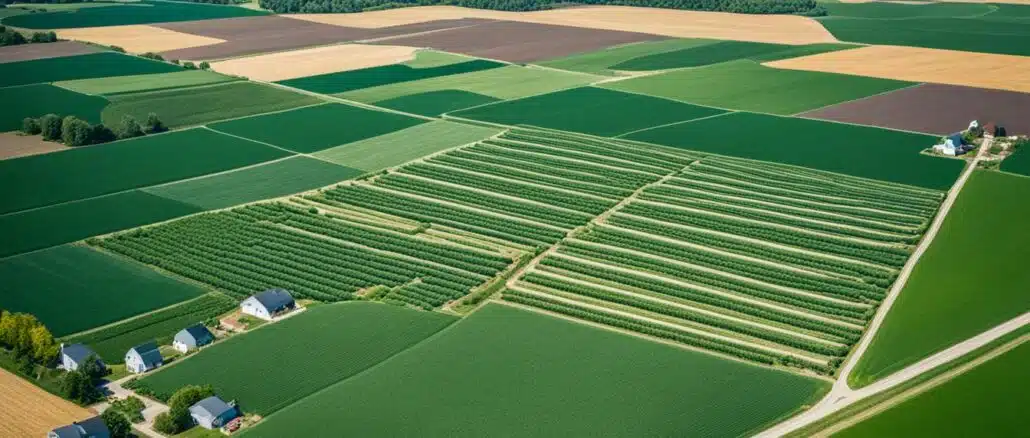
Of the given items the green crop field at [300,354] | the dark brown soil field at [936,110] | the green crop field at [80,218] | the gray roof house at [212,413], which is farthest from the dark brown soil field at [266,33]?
the gray roof house at [212,413]

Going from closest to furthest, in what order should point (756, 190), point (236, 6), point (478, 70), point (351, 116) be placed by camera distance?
1. point (756, 190)
2. point (351, 116)
3. point (478, 70)
4. point (236, 6)

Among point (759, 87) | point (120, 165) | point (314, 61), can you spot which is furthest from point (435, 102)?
point (759, 87)

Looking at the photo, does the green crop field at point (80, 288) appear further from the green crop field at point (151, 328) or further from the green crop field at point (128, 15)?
the green crop field at point (128, 15)

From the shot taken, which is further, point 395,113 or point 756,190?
point 395,113

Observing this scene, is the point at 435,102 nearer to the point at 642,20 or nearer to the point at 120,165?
the point at 120,165

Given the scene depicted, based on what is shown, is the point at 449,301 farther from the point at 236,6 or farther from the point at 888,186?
the point at 236,6

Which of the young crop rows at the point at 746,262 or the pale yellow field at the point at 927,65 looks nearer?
the young crop rows at the point at 746,262

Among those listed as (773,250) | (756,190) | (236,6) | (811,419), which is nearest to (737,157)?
(756,190)
